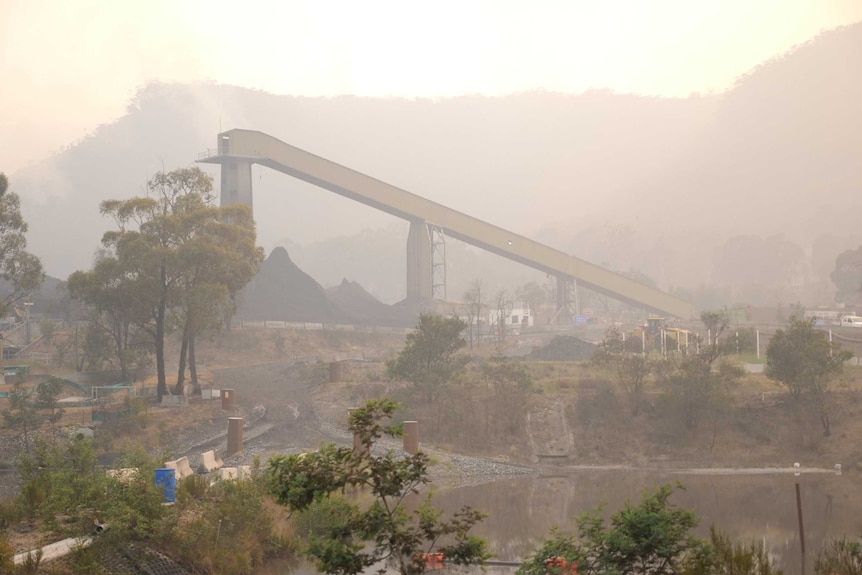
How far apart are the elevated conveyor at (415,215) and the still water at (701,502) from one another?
2599 cm

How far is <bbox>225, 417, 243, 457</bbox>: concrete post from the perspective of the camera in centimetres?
2631

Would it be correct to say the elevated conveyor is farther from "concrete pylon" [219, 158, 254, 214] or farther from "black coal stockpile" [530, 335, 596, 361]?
"black coal stockpile" [530, 335, 596, 361]

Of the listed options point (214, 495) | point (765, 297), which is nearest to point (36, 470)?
point (214, 495)

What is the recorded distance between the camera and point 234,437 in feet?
86.5

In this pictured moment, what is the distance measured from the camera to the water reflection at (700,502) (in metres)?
18.7

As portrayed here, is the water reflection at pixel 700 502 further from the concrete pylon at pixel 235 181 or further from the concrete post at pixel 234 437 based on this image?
the concrete pylon at pixel 235 181

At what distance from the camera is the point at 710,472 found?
88.2 ft

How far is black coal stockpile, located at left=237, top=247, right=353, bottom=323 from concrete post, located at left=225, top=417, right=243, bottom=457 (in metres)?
22.5

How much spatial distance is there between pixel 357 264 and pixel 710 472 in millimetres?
120066

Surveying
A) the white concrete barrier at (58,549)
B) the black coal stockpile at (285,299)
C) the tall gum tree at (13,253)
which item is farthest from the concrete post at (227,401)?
the black coal stockpile at (285,299)

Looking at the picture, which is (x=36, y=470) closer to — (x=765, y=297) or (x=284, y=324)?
(x=284, y=324)

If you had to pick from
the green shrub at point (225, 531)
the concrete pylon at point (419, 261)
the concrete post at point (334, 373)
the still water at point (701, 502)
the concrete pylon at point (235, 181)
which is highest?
the concrete pylon at point (235, 181)

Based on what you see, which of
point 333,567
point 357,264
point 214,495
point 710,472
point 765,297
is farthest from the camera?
point 357,264

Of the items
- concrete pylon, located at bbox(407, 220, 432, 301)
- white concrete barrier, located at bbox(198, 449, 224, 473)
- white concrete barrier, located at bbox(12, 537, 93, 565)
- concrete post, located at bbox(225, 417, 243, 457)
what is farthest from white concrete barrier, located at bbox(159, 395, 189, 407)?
concrete pylon, located at bbox(407, 220, 432, 301)
